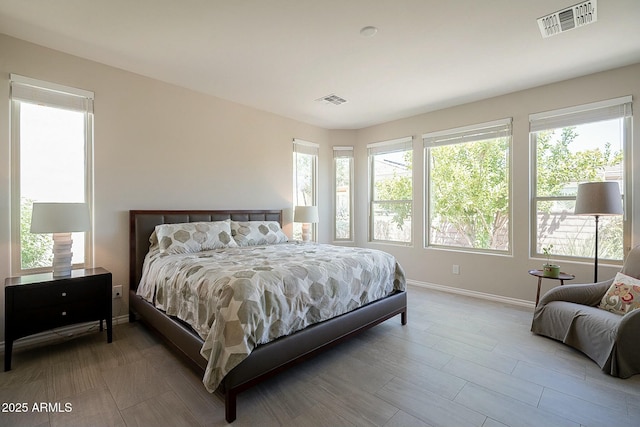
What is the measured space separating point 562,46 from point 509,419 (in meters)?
3.12

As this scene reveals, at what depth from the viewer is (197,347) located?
1.93 meters

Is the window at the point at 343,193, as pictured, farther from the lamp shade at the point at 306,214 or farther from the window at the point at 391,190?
the lamp shade at the point at 306,214

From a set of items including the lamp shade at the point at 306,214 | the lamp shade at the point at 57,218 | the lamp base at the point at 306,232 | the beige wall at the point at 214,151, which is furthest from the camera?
the lamp base at the point at 306,232

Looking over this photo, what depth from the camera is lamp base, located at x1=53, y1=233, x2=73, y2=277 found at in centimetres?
251

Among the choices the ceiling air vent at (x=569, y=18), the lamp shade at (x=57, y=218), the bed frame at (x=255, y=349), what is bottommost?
the bed frame at (x=255, y=349)

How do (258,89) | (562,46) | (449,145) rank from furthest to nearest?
(449,145), (258,89), (562,46)

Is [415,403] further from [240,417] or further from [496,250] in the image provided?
[496,250]

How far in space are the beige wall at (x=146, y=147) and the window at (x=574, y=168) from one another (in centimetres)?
368

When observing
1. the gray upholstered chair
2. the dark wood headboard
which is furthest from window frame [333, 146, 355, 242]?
the gray upholstered chair

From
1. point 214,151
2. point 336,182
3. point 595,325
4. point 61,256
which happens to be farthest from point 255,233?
point 595,325

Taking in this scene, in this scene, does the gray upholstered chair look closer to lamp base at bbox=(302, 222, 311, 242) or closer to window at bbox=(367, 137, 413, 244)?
window at bbox=(367, 137, 413, 244)

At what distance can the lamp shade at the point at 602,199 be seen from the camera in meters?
2.78

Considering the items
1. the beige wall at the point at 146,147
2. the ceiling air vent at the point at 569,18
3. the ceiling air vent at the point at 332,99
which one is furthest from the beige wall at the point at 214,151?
the ceiling air vent at the point at 569,18

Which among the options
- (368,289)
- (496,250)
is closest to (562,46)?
(496,250)
